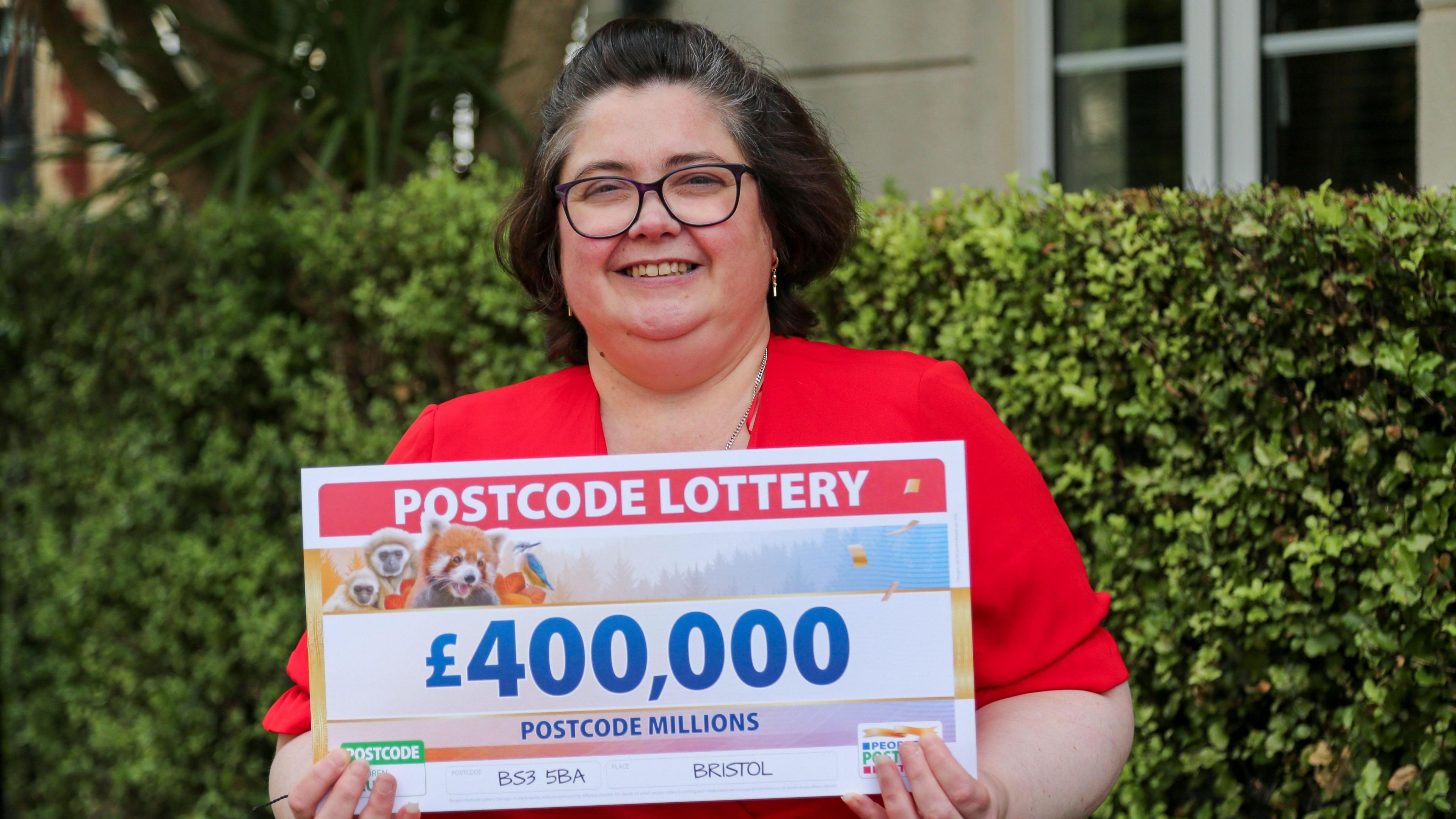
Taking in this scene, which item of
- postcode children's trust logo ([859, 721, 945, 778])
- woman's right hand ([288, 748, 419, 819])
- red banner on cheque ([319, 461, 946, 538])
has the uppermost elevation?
red banner on cheque ([319, 461, 946, 538])

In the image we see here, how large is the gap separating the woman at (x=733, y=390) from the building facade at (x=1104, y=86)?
2176 mm

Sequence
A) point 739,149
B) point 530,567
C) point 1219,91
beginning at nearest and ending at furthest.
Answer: point 530,567, point 739,149, point 1219,91

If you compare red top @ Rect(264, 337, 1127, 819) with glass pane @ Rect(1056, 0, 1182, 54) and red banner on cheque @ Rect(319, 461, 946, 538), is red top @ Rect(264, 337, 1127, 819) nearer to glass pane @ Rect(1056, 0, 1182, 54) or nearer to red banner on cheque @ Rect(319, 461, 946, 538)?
red banner on cheque @ Rect(319, 461, 946, 538)

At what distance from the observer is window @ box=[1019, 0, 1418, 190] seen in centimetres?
393

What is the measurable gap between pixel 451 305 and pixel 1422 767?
2.66 metres

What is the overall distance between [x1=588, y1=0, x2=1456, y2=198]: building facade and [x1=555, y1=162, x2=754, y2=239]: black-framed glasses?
2252mm

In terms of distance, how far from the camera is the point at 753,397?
194 centimetres

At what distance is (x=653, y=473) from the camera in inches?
64.8

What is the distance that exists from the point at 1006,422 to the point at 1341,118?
6.51 ft

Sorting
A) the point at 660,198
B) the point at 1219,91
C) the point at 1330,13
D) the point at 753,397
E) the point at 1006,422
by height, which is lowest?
the point at 1006,422

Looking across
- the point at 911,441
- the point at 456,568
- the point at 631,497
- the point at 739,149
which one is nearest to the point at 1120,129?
the point at 739,149

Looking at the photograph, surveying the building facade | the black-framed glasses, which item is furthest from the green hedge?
the building facade

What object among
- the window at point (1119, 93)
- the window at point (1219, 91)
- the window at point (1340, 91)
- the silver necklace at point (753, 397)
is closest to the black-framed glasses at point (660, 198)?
the silver necklace at point (753, 397)

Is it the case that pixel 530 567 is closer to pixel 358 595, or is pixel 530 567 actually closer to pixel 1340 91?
pixel 358 595
